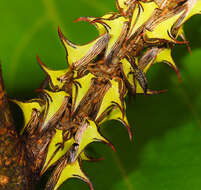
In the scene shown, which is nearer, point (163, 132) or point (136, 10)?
point (136, 10)

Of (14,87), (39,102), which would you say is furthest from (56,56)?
(39,102)

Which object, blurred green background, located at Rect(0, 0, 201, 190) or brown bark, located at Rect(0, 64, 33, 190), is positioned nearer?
brown bark, located at Rect(0, 64, 33, 190)

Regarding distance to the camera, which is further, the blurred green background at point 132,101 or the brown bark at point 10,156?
the blurred green background at point 132,101

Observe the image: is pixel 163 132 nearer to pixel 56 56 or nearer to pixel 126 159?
pixel 126 159

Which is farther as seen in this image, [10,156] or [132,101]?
[132,101]

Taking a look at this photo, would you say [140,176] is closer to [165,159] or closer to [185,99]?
[165,159]

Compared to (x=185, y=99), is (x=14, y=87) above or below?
above

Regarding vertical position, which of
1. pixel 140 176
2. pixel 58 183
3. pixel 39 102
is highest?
pixel 39 102
